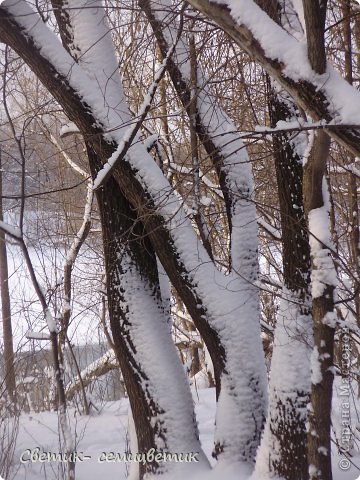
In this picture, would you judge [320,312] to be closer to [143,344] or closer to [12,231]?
[143,344]

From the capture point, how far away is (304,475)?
2998mm

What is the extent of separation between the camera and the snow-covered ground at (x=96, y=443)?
398 centimetres

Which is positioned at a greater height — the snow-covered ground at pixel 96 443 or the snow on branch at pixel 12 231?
the snow on branch at pixel 12 231

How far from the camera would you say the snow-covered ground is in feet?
13.0

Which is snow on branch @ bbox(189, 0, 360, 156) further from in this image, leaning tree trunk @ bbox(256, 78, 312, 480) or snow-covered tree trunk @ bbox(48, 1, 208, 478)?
snow-covered tree trunk @ bbox(48, 1, 208, 478)

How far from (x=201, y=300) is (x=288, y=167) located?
3.19 feet

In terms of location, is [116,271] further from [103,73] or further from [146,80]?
[146,80]

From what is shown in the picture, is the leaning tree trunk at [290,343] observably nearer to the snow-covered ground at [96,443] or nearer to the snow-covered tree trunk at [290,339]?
the snow-covered tree trunk at [290,339]

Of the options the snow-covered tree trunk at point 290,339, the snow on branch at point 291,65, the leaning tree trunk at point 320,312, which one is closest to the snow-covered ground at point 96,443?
the snow-covered tree trunk at point 290,339

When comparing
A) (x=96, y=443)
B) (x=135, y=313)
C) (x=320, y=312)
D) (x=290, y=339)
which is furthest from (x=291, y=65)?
(x=96, y=443)

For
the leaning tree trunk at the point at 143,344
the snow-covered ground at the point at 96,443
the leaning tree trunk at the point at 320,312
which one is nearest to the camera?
the leaning tree trunk at the point at 320,312

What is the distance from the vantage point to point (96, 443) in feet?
15.3

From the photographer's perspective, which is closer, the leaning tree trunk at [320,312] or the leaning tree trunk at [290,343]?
the leaning tree trunk at [320,312]

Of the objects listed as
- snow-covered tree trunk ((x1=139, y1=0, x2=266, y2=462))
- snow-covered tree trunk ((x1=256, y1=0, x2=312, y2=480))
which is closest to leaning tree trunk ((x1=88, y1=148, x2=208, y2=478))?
snow-covered tree trunk ((x1=139, y1=0, x2=266, y2=462))
